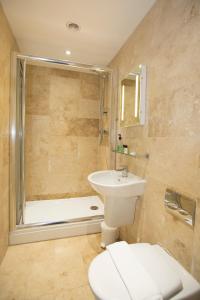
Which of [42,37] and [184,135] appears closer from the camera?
[184,135]

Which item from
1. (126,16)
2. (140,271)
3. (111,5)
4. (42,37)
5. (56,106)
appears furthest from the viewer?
(56,106)

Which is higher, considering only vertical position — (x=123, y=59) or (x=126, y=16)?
(x=126, y=16)

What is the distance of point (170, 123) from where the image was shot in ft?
3.80

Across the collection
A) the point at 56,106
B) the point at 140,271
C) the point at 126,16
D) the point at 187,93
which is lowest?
the point at 140,271

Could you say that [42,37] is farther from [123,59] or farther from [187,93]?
[187,93]

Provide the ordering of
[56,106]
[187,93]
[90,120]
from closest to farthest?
1. [187,93]
2. [56,106]
3. [90,120]

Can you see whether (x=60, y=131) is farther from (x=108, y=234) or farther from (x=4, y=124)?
(x=108, y=234)

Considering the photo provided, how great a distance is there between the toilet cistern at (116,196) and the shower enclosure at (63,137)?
0.49 meters

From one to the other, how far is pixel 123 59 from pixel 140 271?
202 cm

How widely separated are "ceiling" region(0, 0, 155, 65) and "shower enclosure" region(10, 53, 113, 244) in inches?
13.2

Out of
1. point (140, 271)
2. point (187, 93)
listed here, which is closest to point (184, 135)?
point (187, 93)

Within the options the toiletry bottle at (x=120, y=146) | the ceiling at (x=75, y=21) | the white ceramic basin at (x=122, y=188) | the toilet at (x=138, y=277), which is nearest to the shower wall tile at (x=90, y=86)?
the ceiling at (x=75, y=21)

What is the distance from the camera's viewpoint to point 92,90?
9.16 ft

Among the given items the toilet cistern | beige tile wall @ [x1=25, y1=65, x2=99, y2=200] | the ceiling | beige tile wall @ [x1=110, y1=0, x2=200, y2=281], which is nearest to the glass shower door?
the ceiling
